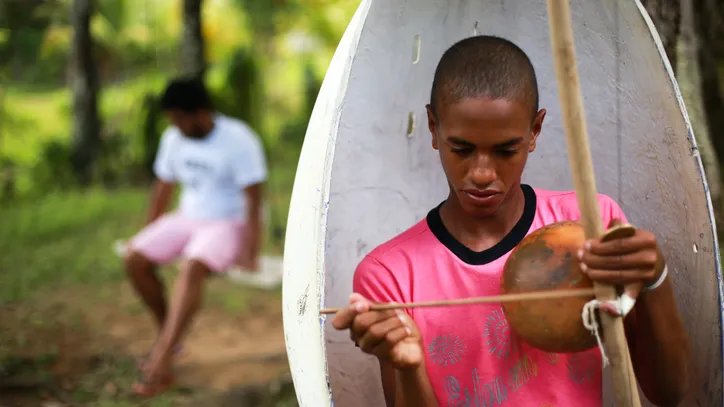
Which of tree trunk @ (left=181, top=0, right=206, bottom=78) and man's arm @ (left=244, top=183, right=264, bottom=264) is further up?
tree trunk @ (left=181, top=0, right=206, bottom=78)

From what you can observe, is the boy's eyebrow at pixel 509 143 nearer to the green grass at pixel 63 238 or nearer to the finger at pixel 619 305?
the finger at pixel 619 305

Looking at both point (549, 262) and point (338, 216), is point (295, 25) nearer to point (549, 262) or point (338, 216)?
point (338, 216)

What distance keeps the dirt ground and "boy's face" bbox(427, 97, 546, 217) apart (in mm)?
2885

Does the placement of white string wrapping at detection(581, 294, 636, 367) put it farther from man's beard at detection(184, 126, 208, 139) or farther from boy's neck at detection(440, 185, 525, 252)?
man's beard at detection(184, 126, 208, 139)

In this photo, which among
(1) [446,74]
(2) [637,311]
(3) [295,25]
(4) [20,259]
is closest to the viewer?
(2) [637,311]

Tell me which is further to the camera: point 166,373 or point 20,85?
point 20,85

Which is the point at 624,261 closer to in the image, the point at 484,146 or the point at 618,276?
the point at 618,276

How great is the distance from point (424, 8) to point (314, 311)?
1164 mm

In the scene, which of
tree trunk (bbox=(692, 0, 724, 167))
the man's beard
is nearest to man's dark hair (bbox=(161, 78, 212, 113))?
the man's beard

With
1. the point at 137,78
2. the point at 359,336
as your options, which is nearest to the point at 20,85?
the point at 137,78

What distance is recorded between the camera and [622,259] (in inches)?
57.2

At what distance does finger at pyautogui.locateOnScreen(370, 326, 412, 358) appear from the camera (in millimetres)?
1586

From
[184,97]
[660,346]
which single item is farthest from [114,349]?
[660,346]

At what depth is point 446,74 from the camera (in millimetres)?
1913
